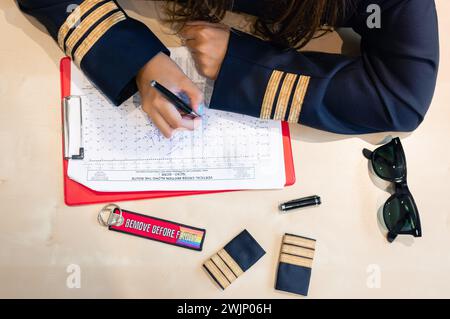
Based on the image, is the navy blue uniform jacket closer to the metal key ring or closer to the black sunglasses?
the black sunglasses

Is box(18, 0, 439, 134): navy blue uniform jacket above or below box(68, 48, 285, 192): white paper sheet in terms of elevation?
above

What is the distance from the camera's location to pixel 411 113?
0.61 metres

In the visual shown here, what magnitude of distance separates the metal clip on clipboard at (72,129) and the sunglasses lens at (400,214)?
0.49m

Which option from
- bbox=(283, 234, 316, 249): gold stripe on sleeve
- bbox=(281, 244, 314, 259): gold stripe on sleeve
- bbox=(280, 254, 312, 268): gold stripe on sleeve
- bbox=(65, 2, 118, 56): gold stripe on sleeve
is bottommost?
bbox=(280, 254, 312, 268): gold stripe on sleeve

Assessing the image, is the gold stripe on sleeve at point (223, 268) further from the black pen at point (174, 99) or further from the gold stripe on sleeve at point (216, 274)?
the black pen at point (174, 99)

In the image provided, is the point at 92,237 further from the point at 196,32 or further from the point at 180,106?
the point at 196,32

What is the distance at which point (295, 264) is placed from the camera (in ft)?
2.09

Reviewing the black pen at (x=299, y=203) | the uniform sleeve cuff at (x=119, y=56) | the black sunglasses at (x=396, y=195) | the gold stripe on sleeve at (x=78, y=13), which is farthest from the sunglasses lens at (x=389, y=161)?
the gold stripe on sleeve at (x=78, y=13)

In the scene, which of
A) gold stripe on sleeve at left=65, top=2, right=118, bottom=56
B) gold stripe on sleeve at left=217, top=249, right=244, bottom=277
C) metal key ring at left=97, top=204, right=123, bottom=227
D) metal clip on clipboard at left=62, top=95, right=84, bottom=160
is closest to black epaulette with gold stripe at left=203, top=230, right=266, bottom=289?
gold stripe on sleeve at left=217, top=249, right=244, bottom=277

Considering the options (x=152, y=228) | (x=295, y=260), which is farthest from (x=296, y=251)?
(x=152, y=228)

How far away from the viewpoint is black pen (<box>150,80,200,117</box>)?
0.58m

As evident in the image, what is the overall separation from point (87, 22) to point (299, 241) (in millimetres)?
457

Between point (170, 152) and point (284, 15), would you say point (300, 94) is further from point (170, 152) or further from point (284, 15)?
point (170, 152)
